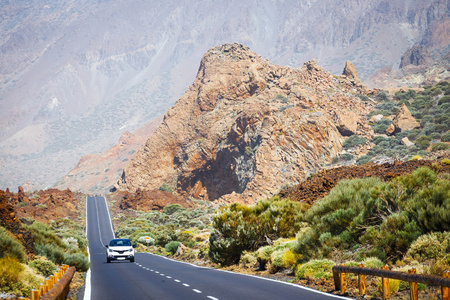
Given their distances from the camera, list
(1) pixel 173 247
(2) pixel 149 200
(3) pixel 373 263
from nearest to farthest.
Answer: (3) pixel 373 263, (1) pixel 173 247, (2) pixel 149 200

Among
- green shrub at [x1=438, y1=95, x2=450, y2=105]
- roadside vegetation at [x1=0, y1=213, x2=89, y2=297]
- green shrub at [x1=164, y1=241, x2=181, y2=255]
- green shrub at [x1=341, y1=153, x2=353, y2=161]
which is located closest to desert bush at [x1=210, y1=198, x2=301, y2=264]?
roadside vegetation at [x1=0, y1=213, x2=89, y2=297]

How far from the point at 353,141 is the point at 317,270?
58342 millimetres

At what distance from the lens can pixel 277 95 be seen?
3123 inches

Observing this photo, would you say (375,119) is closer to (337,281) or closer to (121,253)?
(121,253)

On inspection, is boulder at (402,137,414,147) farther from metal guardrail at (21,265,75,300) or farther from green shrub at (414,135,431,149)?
metal guardrail at (21,265,75,300)

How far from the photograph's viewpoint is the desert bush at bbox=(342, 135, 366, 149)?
70812 mm

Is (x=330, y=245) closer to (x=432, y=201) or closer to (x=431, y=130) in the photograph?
(x=432, y=201)

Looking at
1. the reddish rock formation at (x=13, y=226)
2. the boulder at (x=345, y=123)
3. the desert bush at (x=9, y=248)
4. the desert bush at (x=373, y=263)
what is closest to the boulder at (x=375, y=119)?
the boulder at (x=345, y=123)

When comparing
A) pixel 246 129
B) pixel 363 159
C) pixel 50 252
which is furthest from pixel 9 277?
pixel 246 129

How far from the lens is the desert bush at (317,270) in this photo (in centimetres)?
1502

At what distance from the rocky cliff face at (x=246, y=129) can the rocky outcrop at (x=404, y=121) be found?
526cm

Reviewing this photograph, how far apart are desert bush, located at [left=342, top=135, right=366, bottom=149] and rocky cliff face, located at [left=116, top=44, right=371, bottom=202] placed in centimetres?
107

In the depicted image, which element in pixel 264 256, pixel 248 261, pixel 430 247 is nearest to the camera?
pixel 430 247

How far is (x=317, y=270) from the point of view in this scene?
15.4 metres
